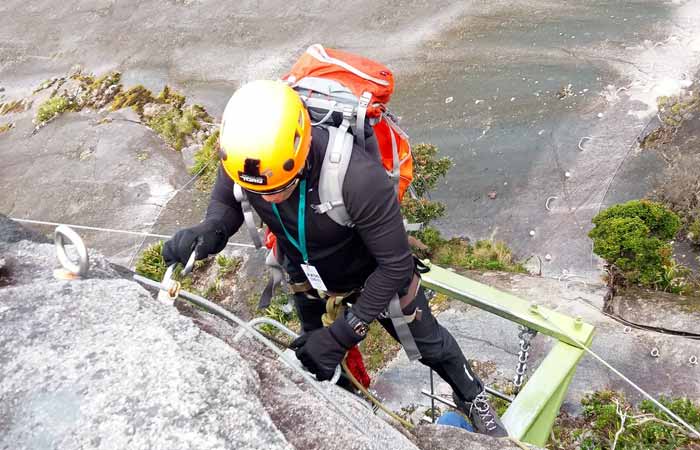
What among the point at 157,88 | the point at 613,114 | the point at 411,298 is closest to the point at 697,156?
the point at 613,114

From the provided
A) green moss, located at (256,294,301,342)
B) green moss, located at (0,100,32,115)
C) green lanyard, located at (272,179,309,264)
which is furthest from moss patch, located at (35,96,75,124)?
green lanyard, located at (272,179,309,264)

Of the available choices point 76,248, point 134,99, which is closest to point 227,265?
point 76,248

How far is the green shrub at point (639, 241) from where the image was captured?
6684 millimetres

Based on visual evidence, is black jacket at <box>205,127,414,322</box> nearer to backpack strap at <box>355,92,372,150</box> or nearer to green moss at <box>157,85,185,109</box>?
backpack strap at <box>355,92,372,150</box>

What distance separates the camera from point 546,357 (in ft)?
15.8

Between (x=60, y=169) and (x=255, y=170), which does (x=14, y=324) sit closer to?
(x=255, y=170)

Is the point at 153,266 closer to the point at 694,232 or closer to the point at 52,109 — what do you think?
the point at 694,232

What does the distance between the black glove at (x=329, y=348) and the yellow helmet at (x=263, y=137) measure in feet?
3.35

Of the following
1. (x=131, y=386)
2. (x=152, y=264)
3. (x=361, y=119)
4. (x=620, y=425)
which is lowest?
(x=152, y=264)

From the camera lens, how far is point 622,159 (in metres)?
9.84

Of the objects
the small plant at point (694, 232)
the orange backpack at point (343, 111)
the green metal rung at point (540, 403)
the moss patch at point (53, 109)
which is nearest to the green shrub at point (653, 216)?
the small plant at point (694, 232)

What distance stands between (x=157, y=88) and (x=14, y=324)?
14192mm

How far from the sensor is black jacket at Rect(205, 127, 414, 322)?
3148mm

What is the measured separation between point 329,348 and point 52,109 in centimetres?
1481
